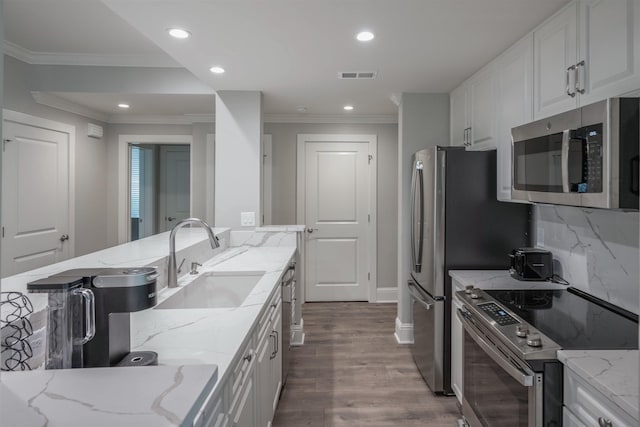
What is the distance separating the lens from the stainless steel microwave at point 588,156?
52.6 inches

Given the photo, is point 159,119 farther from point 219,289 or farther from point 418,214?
point 418,214

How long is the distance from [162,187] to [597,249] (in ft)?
14.4

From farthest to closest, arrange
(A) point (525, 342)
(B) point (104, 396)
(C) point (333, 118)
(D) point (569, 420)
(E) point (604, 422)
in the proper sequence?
(C) point (333, 118)
(A) point (525, 342)
(D) point (569, 420)
(E) point (604, 422)
(B) point (104, 396)

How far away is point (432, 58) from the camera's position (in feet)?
8.36

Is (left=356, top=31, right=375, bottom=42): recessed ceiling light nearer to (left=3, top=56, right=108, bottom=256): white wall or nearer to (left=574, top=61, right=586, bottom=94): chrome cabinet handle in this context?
(left=574, top=61, right=586, bottom=94): chrome cabinet handle

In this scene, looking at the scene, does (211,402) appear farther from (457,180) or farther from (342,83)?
(342,83)

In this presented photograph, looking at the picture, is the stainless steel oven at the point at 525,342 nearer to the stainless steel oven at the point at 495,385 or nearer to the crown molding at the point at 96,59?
the stainless steel oven at the point at 495,385

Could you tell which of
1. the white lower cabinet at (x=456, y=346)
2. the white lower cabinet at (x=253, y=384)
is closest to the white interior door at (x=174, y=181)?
the white lower cabinet at (x=253, y=384)

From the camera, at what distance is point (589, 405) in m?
1.18

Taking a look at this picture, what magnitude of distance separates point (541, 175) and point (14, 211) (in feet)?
10.9

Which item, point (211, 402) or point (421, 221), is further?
point (421, 221)

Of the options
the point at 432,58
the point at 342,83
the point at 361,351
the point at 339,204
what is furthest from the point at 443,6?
the point at 339,204

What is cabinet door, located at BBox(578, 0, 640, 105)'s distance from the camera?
56.3 inches

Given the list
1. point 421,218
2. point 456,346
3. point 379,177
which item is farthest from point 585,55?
point 379,177
